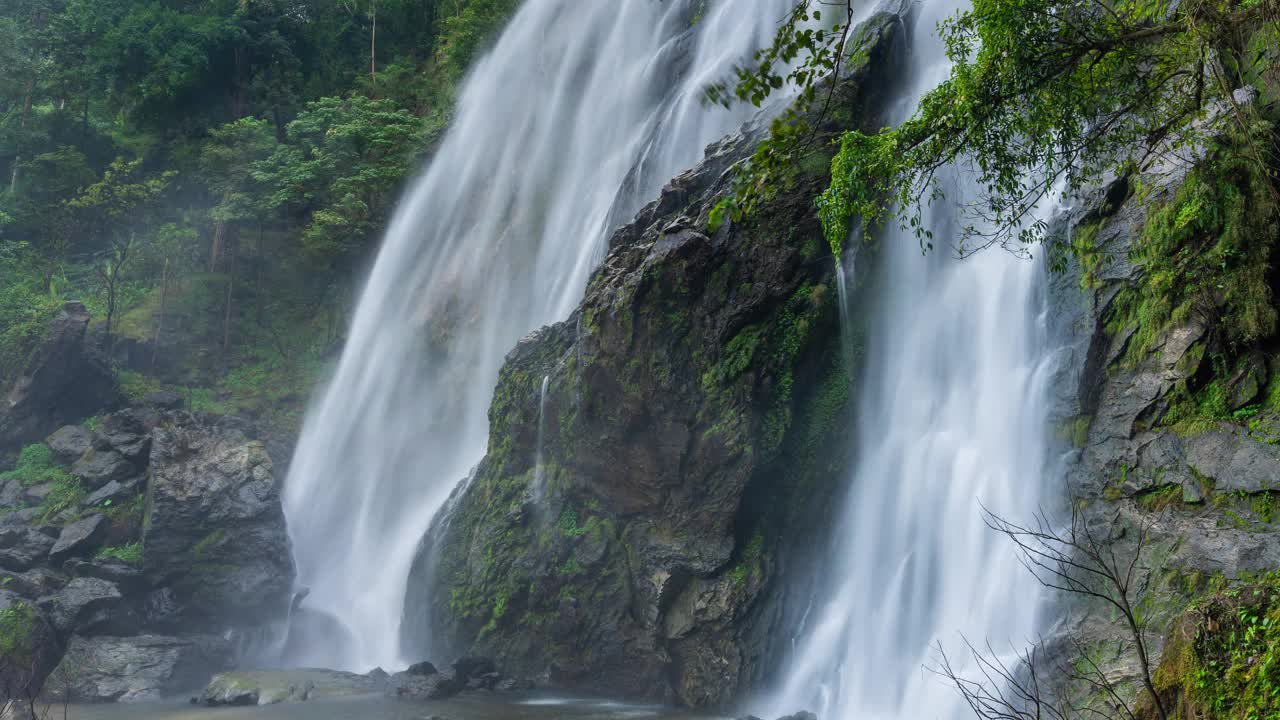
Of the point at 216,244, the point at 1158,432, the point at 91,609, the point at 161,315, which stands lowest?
the point at 91,609

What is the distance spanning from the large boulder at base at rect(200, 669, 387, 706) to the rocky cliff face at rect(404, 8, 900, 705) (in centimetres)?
229

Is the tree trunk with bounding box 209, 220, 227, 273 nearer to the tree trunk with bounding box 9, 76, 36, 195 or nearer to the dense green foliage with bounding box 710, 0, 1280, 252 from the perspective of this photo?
the tree trunk with bounding box 9, 76, 36, 195

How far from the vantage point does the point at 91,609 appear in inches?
596

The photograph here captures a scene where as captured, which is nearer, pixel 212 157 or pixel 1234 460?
pixel 1234 460

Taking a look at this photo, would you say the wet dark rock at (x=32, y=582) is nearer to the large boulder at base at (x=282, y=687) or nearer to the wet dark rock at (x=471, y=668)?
the large boulder at base at (x=282, y=687)

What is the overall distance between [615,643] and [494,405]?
17.4ft

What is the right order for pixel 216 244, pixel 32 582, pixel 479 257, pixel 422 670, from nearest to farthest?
pixel 422 670 → pixel 32 582 → pixel 479 257 → pixel 216 244

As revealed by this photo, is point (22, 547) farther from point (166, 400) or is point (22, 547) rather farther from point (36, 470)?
point (166, 400)

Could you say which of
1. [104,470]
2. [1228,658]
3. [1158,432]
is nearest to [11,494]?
[104,470]

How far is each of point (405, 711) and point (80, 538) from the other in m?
8.84

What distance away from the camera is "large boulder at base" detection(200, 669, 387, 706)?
13.3 metres

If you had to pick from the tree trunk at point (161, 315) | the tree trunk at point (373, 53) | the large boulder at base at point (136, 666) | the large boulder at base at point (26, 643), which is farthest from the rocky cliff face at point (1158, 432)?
the tree trunk at point (373, 53)

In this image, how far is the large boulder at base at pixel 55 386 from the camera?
2098cm

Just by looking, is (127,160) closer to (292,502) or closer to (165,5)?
(165,5)
